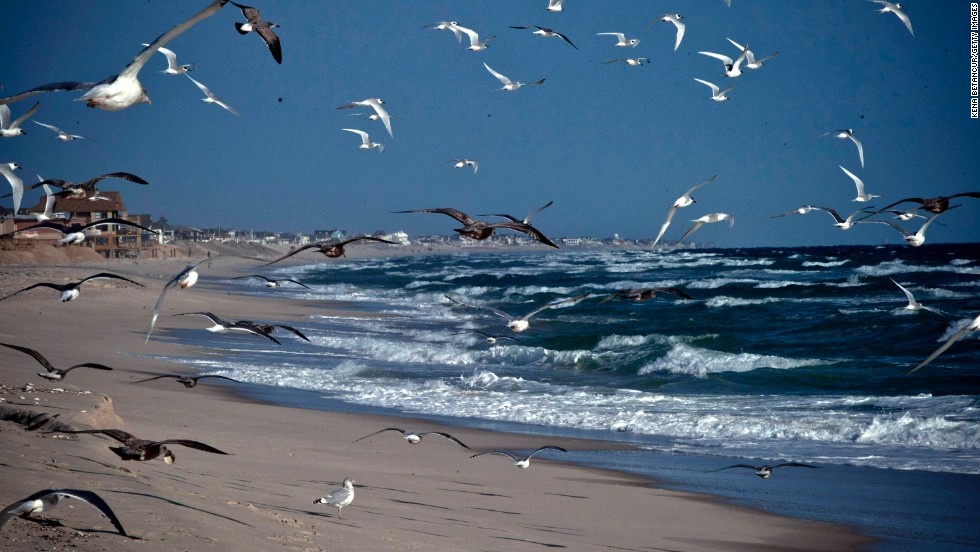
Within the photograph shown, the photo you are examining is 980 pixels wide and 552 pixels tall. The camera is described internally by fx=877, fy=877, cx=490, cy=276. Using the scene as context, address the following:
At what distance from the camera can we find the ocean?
10.3 metres

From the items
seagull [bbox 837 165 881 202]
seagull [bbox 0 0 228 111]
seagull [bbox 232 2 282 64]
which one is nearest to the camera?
seagull [bbox 0 0 228 111]

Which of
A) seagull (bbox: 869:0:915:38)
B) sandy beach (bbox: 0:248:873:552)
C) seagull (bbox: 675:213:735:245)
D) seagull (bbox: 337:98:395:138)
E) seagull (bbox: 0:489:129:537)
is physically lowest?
sandy beach (bbox: 0:248:873:552)

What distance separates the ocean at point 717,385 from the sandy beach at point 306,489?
1.02 m

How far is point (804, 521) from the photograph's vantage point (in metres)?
8.90

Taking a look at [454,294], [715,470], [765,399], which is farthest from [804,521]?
[454,294]

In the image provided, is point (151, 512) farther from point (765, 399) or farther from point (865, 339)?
point (865, 339)

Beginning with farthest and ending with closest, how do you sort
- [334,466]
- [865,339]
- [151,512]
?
[865,339], [334,466], [151,512]

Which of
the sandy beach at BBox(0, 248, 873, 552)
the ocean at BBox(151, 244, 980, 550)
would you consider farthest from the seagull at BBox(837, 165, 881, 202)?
the sandy beach at BBox(0, 248, 873, 552)

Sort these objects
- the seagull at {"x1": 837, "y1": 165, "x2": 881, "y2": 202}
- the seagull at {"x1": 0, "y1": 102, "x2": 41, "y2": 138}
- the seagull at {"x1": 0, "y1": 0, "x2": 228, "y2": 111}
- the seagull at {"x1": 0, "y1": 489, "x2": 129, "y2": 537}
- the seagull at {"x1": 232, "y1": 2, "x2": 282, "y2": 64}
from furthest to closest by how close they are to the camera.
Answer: the seagull at {"x1": 837, "y1": 165, "x2": 881, "y2": 202} → the seagull at {"x1": 0, "y1": 102, "x2": 41, "y2": 138} → the seagull at {"x1": 232, "y1": 2, "x2": 282, "y2": 64} → the seagull at {"x1": 0, "y1": 0, "x2": 228, "y2": 111} → the seagull at {"x1": 0, "y1": 489, "x2": 129, "y2": 537}

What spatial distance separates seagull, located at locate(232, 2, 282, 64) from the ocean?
3.34 meters

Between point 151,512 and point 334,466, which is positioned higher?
point 151,512

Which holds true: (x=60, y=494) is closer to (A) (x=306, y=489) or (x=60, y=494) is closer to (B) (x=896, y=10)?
(A) (x=306, y=489)

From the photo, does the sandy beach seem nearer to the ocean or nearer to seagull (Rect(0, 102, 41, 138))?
the ocean

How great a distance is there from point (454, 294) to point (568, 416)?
116 feet
